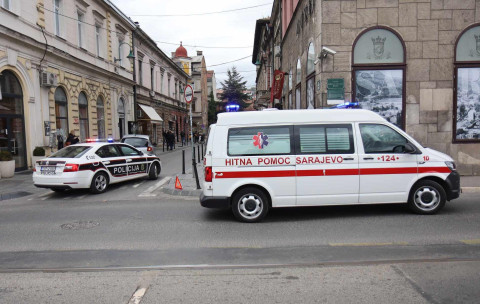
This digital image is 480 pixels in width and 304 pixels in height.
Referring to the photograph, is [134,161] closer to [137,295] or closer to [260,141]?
[260,141]

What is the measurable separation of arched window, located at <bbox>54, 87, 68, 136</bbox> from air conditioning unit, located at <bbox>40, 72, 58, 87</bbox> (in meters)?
1.37

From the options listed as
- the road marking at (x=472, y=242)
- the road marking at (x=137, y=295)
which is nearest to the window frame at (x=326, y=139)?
the road marking at (x=472, y=242)

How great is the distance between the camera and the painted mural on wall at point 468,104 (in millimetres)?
11672

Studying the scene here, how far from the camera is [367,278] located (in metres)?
3.95

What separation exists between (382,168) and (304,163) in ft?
4.84

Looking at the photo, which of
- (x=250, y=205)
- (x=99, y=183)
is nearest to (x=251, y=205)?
(x=250, y=205)

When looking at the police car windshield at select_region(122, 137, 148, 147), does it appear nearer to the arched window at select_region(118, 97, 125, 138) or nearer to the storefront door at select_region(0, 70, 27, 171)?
the storefront door at select_region(0, 70, 27, 171)

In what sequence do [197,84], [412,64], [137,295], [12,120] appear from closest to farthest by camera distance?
[137,295] → [412,64] → [12,120] → [197,84]

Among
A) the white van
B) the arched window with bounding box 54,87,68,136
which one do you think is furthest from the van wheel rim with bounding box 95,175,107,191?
the arched window with bounding box 54,87,68,136

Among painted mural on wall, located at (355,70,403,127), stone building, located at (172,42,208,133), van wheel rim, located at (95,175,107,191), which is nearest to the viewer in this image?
van wheel rim, located at (95,175,107,191)

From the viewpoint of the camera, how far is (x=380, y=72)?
38.4 ft

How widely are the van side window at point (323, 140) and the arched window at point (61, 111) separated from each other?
1587 centimetres

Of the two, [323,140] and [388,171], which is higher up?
[323,140]

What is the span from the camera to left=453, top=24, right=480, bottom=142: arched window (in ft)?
37.9
